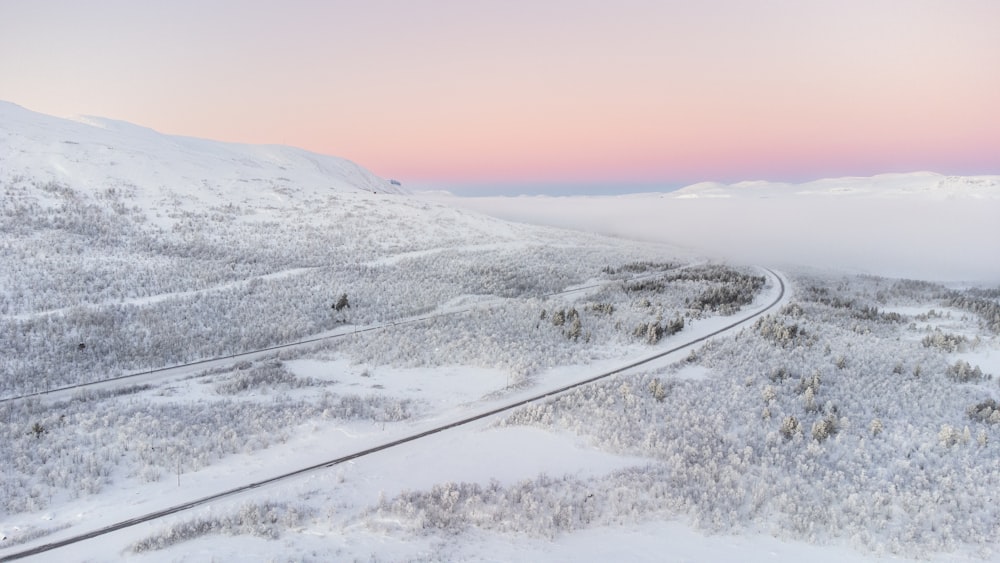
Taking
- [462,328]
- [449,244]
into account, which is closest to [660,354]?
[462,328]

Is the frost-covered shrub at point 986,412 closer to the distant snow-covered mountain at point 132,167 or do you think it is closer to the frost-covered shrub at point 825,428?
the frost-covered shrub at point 825,428

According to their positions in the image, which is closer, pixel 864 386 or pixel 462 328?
pixel 864 386

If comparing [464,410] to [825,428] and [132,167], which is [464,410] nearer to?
[825,428]

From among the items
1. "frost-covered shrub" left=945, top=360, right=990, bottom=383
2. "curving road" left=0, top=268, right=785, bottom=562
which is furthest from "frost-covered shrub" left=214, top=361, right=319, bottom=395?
"frost-covered shrub" left=945, top=360, right=990, bottom=383

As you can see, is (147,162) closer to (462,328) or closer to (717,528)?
(462,328)

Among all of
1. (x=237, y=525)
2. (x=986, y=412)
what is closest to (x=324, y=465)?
(x=237, y=525)

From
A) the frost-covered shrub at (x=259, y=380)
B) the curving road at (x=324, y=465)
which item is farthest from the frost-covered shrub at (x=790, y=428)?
the frost-covered shrub at (x=259, y=380)

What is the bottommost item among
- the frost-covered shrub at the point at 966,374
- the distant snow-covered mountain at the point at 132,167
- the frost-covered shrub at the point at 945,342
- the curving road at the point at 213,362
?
the curving road at the point at 213,362

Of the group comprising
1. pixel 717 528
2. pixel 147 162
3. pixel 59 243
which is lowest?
pixel 717 528
